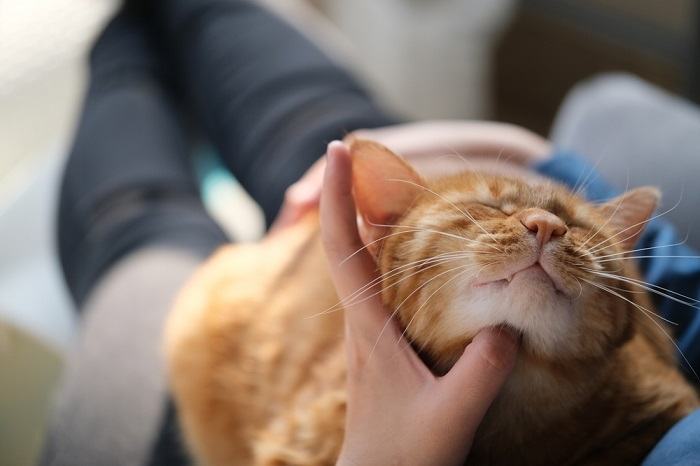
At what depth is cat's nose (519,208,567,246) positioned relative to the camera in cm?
65

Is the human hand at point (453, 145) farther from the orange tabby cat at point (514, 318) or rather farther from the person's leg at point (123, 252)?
the orange tabby cat at point (514, 318)

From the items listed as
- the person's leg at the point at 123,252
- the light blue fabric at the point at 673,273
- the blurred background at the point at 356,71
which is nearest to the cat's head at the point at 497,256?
the light blue fabric at the point at 673,273

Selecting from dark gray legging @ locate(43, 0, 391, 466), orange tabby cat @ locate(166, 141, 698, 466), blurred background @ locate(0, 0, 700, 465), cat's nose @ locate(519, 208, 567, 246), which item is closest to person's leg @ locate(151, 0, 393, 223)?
dark gray legging @ locate(43, 0, 391, 466)

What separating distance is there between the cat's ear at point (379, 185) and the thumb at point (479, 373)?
157 mm

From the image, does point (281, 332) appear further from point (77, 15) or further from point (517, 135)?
point (77, 15)

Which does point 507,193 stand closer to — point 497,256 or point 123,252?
point 497,256

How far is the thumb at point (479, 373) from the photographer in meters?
0.63

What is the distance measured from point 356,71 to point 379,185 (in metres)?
0.97

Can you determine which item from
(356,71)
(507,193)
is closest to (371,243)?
(507,193)

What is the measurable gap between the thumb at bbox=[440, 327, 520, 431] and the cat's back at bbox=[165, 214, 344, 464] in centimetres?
20

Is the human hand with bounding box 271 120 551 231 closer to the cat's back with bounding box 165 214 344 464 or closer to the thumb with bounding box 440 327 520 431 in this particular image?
the cat's back with bounding box 165 214 344 464

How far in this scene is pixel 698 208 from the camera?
42.1 inches

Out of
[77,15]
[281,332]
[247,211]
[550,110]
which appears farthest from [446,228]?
[550,110]

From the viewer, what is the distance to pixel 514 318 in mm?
654
